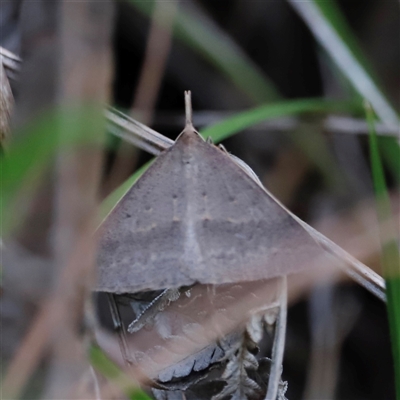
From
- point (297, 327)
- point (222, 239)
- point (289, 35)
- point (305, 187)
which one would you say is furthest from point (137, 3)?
point (222, 239)

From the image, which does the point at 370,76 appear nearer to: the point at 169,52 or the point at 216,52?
the point at 216,52

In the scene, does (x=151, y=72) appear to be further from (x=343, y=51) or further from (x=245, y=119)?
(x=245, y=119)

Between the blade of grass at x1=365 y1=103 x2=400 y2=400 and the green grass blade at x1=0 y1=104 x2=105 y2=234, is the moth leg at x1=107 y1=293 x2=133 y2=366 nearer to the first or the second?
the blade of grass at x1=365 y1=103 x2=400 y2=400

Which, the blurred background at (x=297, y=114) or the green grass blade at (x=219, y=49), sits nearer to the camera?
the blurred background at (x=297, y=114)

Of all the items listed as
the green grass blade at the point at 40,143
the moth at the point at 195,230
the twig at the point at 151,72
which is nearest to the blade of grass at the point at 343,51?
the twig at the point at 151,72

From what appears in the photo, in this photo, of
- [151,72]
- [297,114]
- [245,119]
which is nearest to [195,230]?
[245,119]

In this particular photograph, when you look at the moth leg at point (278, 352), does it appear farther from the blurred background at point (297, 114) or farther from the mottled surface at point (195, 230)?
the blurred background at point (297, 114)

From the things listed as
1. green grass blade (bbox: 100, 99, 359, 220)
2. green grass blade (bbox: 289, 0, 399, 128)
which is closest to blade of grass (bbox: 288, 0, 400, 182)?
green grass blade (bbox: 289, 0, 399, 128)
